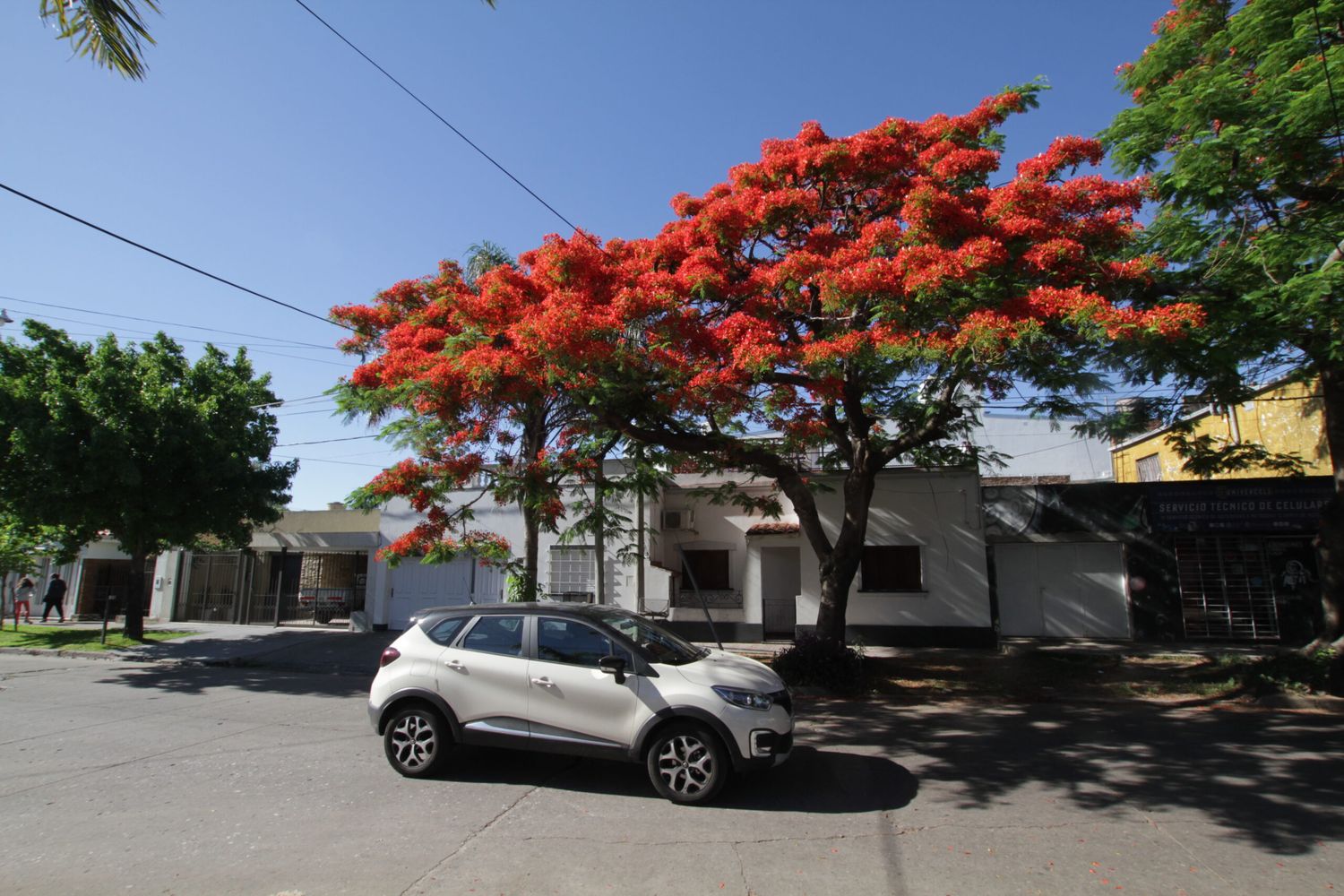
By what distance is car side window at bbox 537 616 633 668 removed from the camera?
589cm

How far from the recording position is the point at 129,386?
1433 centimetres

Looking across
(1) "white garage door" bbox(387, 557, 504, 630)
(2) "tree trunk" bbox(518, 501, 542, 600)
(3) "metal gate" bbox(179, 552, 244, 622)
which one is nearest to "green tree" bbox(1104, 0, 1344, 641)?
(2) "tree trunk" bbox(518, 501, 542, 600)

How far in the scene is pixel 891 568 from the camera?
16.0m

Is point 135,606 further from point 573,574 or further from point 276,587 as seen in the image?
point 573,574

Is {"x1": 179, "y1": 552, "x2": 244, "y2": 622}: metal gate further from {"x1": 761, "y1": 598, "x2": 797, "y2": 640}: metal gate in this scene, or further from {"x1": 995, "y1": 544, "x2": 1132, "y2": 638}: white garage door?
Result: {"x1": 995, "y1": 544, "x2": 1132, "y2": 638}: white garage door

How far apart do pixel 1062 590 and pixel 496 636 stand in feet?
48.4

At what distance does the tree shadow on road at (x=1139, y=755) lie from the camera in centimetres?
538

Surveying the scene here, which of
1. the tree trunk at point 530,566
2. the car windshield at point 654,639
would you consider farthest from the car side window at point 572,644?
the tree trunk at point 530,566

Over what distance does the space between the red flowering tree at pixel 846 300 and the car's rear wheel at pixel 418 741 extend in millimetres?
4091

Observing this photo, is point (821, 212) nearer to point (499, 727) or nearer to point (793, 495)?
point (793, 495)

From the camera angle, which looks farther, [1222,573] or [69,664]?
[1222,573]

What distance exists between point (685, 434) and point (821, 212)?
384 cm

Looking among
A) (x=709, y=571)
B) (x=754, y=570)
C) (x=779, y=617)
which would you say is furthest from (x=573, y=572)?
(x=779, y=617)

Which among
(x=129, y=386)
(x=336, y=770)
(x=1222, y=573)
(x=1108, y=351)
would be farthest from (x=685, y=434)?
(x=1222, y=573)
